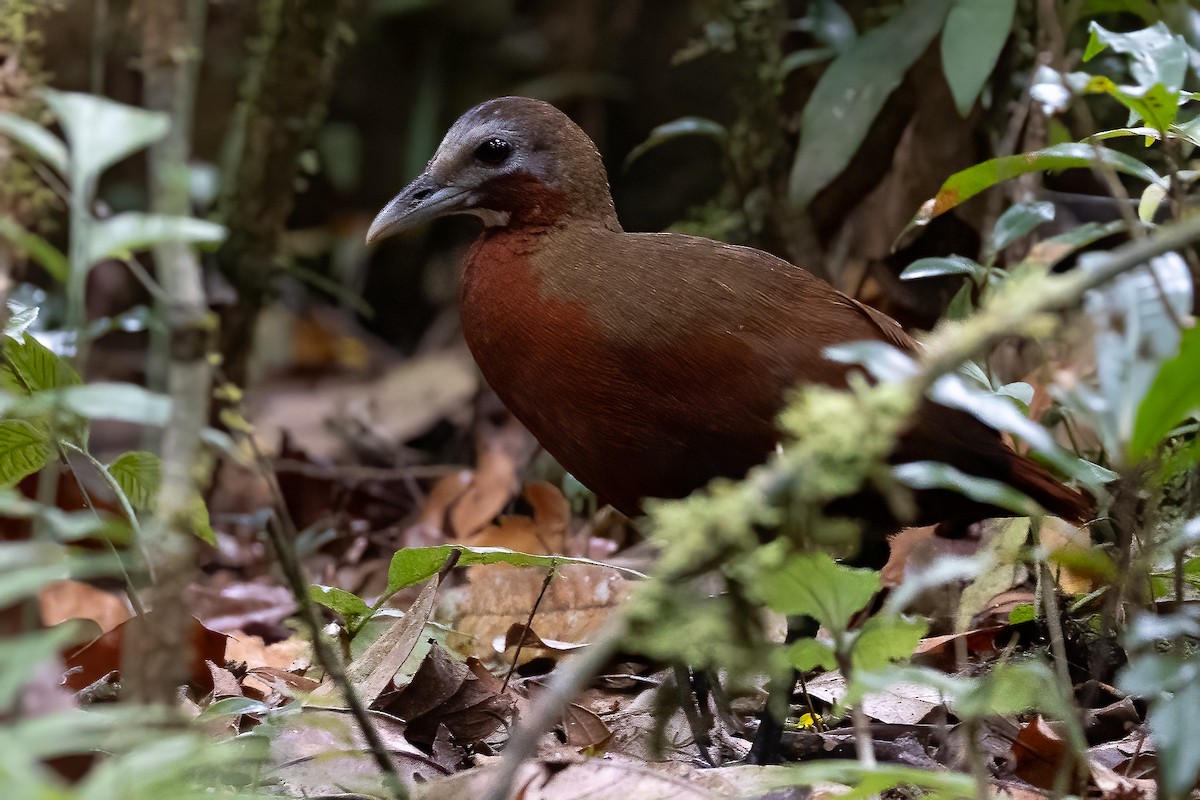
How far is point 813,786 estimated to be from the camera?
1.89m

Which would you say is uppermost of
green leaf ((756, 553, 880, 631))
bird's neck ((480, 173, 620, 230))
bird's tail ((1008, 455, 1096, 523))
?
bird's neck ((480, 173, 620, 230))

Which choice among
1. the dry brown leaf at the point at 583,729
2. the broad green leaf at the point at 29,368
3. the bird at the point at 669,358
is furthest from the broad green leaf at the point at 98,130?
the dry brown leaf at the point at 583,729

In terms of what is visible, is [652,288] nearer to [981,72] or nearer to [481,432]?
[981,72]

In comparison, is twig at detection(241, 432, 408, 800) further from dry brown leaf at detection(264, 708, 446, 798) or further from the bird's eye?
the bird's eye

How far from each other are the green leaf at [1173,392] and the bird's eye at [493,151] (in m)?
1.79

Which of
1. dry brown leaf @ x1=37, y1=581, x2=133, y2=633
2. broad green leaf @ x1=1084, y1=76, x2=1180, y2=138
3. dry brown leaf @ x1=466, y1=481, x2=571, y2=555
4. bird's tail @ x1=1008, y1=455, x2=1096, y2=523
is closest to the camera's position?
broad green leaf @ x1=1084, y1=76, x2=1180, y2=138

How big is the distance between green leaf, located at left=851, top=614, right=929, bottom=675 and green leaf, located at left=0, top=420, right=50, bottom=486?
1248 mm

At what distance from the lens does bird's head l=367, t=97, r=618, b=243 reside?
287 cm

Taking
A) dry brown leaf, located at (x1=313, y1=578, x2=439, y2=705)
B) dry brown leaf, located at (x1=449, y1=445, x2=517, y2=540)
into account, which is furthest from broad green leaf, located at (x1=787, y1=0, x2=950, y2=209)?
dry brown leaf, located at (x1=313, y1=578, x2=439, y2=705)

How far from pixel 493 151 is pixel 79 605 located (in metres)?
1.54

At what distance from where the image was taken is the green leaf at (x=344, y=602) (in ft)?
7.61

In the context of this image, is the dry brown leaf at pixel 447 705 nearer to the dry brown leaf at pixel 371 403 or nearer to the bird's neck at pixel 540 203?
the bird's neck at pixel 540 203

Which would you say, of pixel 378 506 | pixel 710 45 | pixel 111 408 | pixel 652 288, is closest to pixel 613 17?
pixel 710 45

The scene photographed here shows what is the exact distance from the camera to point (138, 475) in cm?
230
